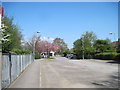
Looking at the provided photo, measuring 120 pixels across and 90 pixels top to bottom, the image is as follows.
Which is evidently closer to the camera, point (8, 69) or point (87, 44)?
point (8, 69)

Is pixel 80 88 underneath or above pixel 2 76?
underneath

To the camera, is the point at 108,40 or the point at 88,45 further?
the point at 108,40

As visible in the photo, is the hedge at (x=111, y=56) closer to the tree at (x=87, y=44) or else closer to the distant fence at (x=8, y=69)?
→ the tree at (x=87, y=44)

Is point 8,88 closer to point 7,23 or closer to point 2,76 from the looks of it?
point 2,76

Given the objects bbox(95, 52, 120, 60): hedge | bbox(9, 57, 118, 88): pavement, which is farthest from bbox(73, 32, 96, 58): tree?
bbox(9, 57, 118, 88): pavement

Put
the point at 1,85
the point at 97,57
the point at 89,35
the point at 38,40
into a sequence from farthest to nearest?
the point at 38,40 → the point at 89,35 → the point at 97,57 → the point at 1,85

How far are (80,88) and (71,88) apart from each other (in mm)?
434

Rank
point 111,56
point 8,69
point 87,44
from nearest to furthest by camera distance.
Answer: point 8,69
point 111,56
point 87,44

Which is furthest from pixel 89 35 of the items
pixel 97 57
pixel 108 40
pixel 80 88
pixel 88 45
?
pixel 80 88

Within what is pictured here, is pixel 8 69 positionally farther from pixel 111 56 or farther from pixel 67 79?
pixel 111 56

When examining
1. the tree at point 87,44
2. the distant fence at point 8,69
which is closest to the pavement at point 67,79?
the distant fence at point 8,69

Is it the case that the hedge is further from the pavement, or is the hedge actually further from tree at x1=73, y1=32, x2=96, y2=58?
the pavement

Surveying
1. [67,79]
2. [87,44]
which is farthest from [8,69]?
[87,44]

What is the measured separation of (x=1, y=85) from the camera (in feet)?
27.0
